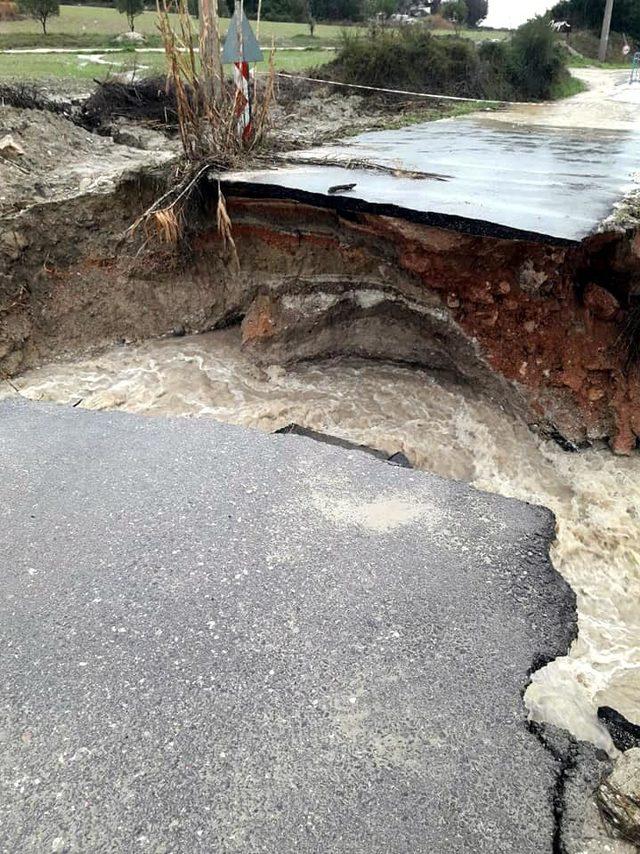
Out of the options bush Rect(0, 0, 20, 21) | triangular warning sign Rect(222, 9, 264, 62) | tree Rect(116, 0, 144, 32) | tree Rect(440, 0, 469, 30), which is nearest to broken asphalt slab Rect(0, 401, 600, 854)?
triangular warning sign Rect(222, 9, 264, 62)

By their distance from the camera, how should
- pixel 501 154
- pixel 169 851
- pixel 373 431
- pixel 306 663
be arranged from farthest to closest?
1. pixel 501 154
2. pixel 373 431
3. pixel 306 663
4. pixel 169 851

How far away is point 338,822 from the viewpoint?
92.7 inches

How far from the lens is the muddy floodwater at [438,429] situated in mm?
3805

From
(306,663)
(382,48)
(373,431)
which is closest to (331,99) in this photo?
(382,48)

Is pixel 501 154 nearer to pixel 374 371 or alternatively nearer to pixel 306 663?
pixel 374 371

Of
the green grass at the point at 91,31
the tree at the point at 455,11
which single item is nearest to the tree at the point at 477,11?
the tree at the point at 455,11

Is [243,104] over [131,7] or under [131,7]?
under

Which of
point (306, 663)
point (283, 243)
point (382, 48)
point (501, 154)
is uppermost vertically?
point (382, 48)

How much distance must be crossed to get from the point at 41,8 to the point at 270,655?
29046 millimetres

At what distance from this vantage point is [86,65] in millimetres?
15344

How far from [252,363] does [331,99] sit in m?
10.6

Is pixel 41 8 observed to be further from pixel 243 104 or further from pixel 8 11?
pixel 243 104

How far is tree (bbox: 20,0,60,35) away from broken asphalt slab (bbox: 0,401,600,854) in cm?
2678

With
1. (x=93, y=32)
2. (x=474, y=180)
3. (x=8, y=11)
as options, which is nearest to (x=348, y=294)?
(x=474, y=180)
